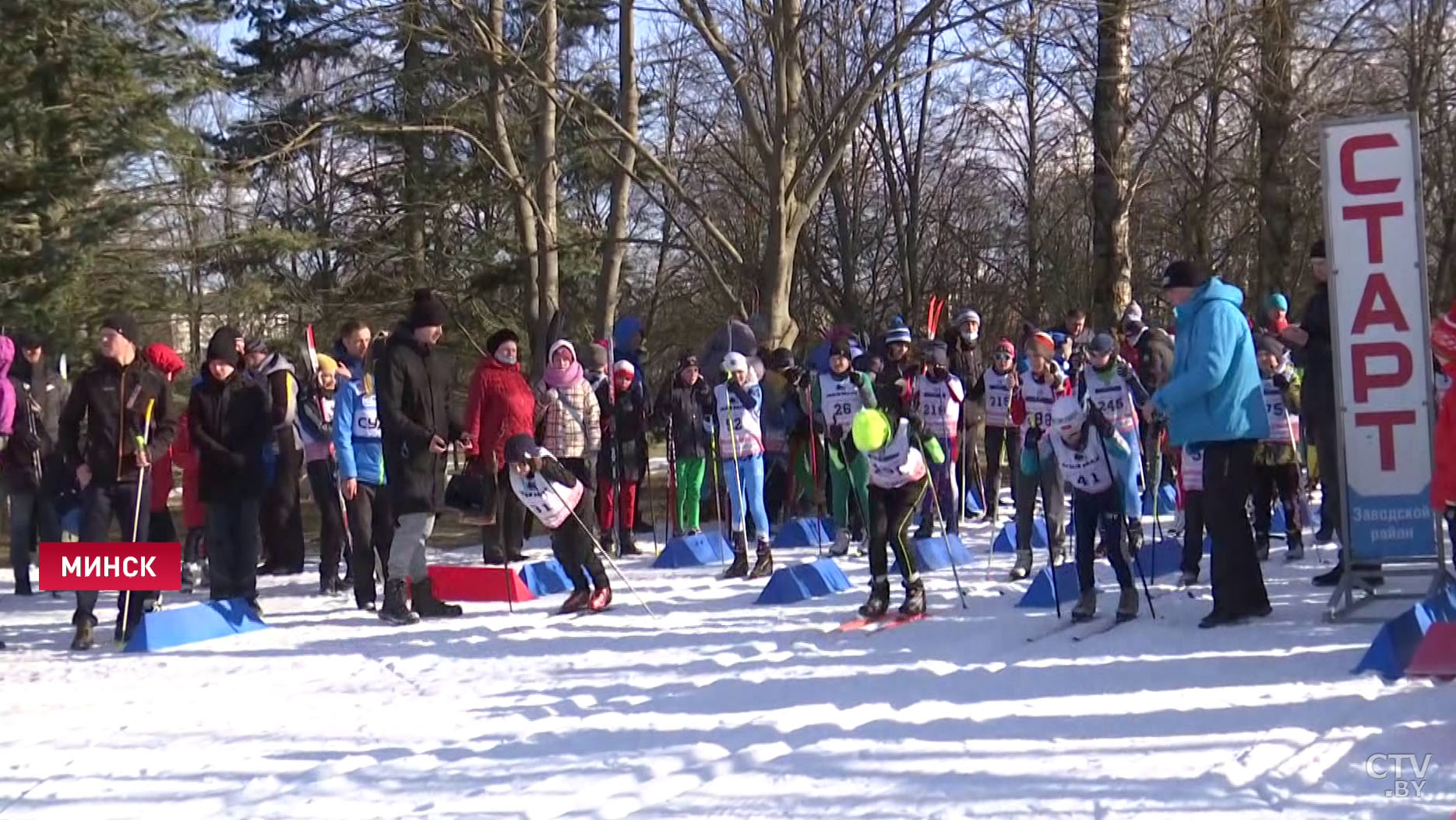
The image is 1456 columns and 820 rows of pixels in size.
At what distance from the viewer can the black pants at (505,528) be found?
1184 cm

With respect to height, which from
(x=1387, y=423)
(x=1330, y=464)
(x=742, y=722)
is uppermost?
(x=1387, y=423)

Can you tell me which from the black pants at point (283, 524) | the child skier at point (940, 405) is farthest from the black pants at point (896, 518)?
the black pants at point (283, 524)

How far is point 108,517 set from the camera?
9320 millimetres

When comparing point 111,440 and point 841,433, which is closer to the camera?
point 111,440

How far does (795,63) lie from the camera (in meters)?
16.0

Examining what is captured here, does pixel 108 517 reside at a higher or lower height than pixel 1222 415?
lower

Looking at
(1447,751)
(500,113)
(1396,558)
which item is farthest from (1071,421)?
(500,113)

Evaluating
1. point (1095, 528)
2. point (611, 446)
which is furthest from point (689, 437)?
point (1095, 528)

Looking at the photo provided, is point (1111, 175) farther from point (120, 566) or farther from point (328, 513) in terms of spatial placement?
point (120, 566)

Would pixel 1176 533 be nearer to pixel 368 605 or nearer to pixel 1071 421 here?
pixel 1071 421

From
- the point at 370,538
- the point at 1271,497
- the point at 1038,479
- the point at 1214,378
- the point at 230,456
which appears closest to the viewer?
the point at 1214,378

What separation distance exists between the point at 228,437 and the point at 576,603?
253 centimetres

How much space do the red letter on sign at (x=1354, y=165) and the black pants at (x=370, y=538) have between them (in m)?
6.39

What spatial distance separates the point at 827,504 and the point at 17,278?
11152 millimetres
